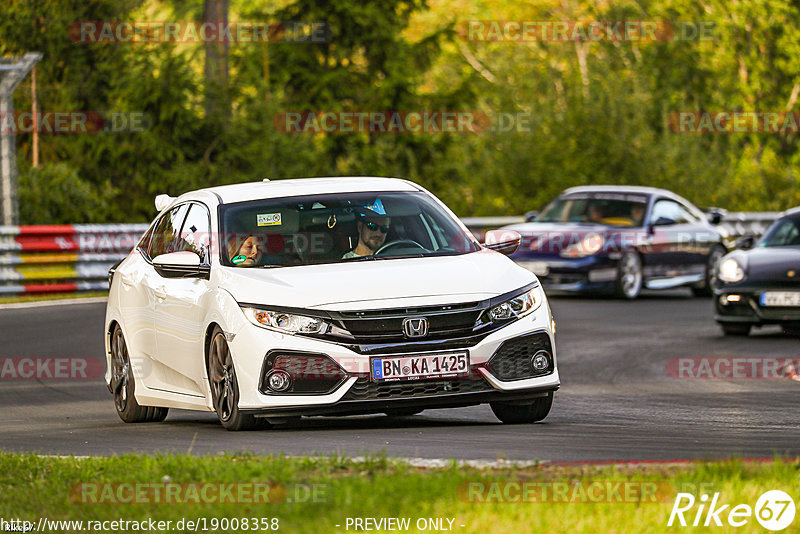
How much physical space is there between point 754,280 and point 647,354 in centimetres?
193

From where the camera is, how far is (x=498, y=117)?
3572 centimetres

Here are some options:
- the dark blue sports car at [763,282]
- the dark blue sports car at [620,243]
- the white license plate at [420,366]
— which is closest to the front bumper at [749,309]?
the dark blue sports car at [763,282]

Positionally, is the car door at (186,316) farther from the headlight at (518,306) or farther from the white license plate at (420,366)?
the headlight at (518,306)

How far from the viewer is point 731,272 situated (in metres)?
18.0

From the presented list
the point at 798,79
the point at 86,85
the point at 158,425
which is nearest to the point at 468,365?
the point at 158,425

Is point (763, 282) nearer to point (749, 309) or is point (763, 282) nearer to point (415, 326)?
point (749, 309)

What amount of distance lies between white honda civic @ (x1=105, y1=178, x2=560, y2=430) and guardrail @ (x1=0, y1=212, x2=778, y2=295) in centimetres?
1180

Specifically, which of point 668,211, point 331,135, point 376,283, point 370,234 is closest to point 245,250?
point 370,234

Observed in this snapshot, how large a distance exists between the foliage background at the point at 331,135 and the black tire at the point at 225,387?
1731cm

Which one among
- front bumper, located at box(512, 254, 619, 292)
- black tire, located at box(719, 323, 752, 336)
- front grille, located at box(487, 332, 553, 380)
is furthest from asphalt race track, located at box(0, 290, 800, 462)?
front bumper, located at box(512, 254, 619, 292)

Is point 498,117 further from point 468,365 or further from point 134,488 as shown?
point 134,488

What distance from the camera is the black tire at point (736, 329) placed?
59.3 feet

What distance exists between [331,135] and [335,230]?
30.4 meters

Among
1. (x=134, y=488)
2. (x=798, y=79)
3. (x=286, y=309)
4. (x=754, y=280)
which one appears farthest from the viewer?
→ (x=798, y=79)
